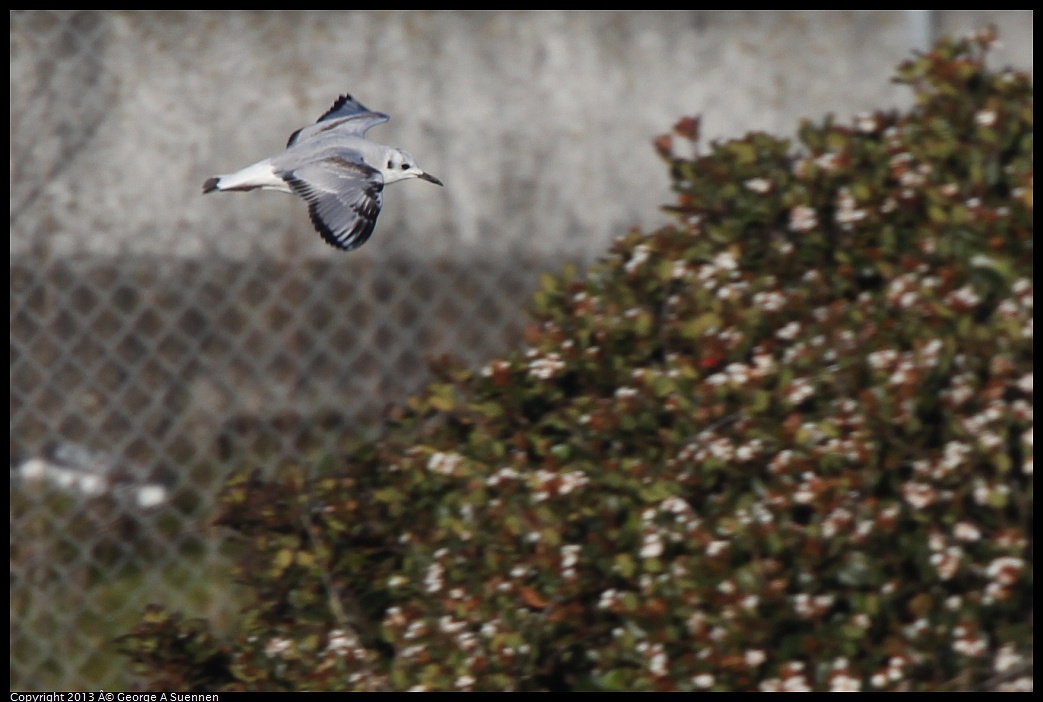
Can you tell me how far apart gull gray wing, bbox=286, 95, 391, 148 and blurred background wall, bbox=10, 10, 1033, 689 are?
1131mm

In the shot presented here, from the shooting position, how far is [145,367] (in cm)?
389

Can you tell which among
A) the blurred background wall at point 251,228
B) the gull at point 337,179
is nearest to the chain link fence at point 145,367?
the blurred background wall at point 251,228

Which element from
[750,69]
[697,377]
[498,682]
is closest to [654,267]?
[697,377]

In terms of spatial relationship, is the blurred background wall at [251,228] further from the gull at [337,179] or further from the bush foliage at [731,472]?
the gull at [337,179]

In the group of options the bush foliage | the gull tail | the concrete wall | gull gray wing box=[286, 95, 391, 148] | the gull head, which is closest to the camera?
the gull tail

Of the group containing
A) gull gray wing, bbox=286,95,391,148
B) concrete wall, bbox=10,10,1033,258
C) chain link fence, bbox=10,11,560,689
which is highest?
concrete wall, bbox=10,10,1033,258

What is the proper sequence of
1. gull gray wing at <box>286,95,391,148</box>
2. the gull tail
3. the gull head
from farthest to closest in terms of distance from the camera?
1. gull gray wing at <box>286,95,391,148</box>
2. the gull head
3. the gull tail

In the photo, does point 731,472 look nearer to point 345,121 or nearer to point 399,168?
point 345,121

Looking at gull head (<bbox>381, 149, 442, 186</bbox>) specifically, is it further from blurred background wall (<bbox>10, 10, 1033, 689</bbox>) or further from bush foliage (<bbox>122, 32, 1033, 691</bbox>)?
blurred background wall (<bbox>10, 10, 1033, 689</bbox>)

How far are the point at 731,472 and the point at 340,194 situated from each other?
3.79 feet

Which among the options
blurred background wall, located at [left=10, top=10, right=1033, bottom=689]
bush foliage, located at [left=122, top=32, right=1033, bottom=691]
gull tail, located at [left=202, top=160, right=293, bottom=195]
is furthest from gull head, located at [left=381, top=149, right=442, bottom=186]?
blurred background wall, located at [left=10, top=10, right=1033, bottom=689]

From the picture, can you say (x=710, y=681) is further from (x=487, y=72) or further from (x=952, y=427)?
(x=487, y=72)

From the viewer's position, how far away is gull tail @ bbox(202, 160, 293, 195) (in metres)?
1.83

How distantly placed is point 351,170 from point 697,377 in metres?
1.12
